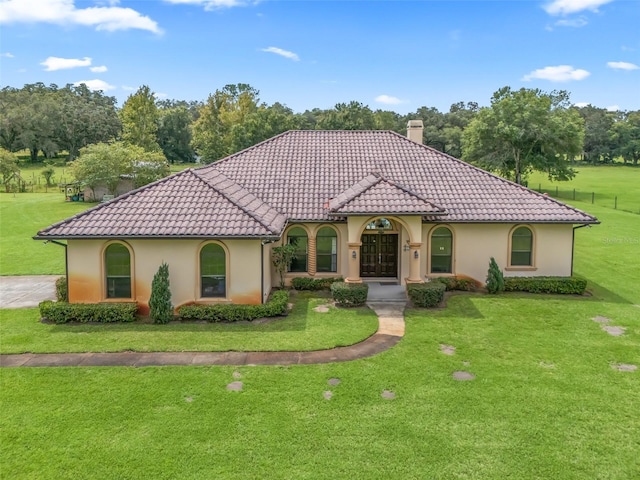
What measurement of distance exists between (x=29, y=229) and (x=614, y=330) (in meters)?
34.7

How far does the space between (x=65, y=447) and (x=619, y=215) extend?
142 feet

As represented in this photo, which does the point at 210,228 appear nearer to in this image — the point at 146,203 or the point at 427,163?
the point at 146,203

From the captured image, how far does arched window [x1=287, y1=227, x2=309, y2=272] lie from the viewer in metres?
19.7

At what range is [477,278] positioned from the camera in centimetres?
1947

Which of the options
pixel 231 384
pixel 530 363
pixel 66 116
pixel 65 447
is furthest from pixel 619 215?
pixel 66 116

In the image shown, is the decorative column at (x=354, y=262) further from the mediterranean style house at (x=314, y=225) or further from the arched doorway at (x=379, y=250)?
the arched doorway at (x=379, y=250)

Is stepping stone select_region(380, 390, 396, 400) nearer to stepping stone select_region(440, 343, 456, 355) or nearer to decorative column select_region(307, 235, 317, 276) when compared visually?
stepping stone select_region(440, 343, 456, 355)

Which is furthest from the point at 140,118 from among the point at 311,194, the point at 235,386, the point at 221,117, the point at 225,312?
the point at 235,386

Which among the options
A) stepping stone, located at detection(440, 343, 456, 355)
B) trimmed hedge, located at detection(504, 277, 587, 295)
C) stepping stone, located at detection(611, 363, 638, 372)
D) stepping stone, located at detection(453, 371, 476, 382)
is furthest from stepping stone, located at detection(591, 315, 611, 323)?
stepping stone, located at detection(453, 371, 476, 382)

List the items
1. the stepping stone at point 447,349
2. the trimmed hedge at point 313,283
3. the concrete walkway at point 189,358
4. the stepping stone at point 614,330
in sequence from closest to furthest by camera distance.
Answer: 1. the concrete walkway at point 189,358
2. the stepping stone at point 447,349
3. the stepping stone at point 614,330
4. the trimmed hedge at point 313,283

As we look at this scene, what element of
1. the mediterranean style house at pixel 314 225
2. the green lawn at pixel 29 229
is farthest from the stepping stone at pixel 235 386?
the green lawn at pixel 29 229

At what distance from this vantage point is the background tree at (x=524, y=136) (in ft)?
157

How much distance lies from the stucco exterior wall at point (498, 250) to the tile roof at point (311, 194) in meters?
0.69

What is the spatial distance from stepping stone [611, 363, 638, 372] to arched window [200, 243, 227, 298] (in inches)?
444
